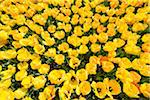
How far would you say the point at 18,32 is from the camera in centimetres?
210

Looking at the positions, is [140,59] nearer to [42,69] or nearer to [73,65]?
[73,65]

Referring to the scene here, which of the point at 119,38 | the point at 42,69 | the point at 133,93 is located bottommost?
the point at 133,93

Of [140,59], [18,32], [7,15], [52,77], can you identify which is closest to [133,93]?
[140,59]

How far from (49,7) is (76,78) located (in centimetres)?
69

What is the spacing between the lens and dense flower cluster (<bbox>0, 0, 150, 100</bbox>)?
5.65 feet

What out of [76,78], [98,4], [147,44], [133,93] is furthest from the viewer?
[98,4]

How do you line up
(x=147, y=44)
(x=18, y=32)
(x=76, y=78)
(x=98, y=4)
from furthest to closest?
1. (x=98, y=4)
2. (x=18, y=32)
3. (x=147, y=44)
4. (x=76, y=78)

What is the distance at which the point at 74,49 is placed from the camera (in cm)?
195

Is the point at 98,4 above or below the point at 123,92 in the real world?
above

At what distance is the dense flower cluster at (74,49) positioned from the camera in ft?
5.65

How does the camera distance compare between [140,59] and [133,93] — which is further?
[140,59]

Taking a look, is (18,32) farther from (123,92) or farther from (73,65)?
(123,92)

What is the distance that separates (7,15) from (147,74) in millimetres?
895

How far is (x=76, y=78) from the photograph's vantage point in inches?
69.1
